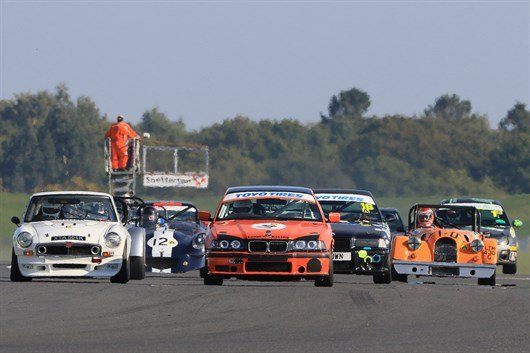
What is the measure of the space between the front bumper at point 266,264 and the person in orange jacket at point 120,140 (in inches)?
817

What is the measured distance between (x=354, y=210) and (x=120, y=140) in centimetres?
1728

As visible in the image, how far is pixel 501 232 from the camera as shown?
104ft

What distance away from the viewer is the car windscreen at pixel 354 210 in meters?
25.6

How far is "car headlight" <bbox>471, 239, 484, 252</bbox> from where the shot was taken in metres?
24.8

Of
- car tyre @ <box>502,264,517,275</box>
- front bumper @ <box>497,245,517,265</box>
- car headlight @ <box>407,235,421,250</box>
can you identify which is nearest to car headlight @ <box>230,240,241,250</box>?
car headlight @ <box>407,235,421,250</box>

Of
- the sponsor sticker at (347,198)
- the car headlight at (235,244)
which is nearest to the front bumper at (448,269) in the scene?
the sponsor sticker at (347,198)

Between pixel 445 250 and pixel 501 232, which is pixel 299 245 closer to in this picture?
pixel 445 250

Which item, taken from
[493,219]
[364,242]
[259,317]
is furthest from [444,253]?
[493,219]

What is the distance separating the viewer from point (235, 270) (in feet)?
71.5

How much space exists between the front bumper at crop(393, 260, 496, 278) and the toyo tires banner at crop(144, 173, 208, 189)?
26.4 m

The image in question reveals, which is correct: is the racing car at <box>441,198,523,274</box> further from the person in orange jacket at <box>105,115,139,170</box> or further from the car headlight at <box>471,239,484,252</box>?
the person in orange jacket at <box>105,115,139,170</box>

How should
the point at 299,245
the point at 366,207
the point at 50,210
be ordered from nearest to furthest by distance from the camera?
the point at 299,245 → the point at 50,210 → the point at 366,207

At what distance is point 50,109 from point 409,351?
286 feet

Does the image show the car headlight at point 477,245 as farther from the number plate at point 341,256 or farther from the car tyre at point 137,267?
the car tyre at point 137,267
